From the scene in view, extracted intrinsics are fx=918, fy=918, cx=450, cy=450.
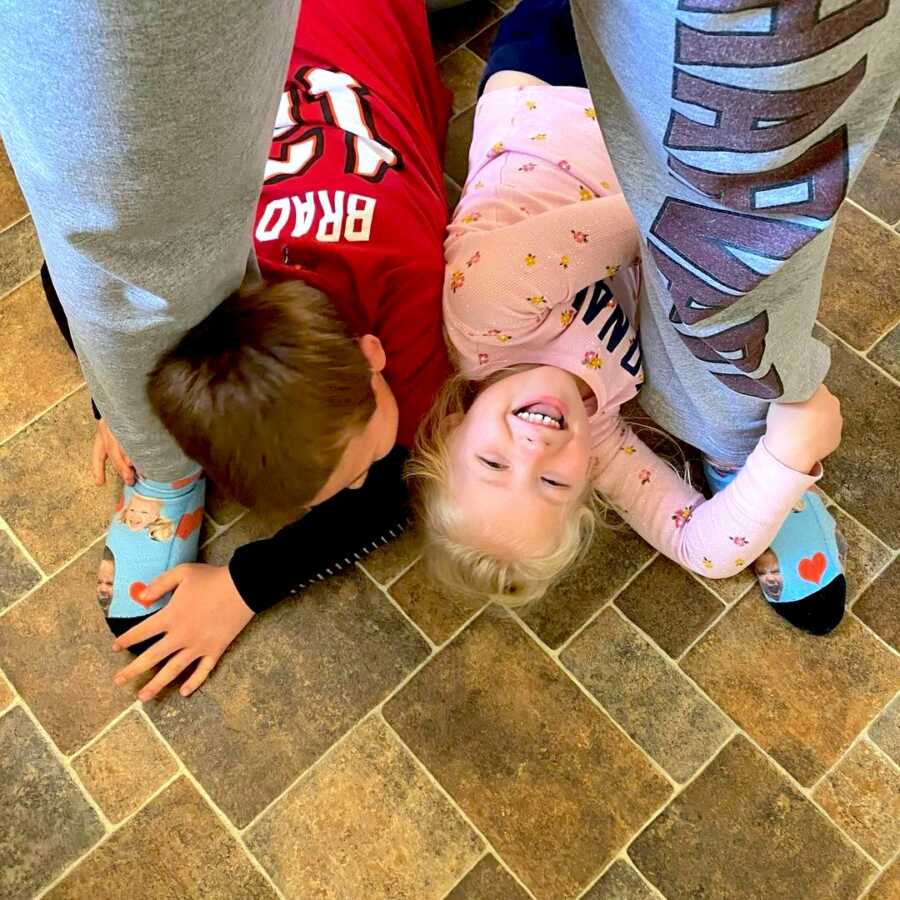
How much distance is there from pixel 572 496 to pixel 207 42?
65cm

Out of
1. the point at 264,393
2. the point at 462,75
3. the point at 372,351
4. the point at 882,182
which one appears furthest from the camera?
the point at 462,75

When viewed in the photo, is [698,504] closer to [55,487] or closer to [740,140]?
[740,140]

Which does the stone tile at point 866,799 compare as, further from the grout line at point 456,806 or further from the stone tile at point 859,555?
the grout line at point 456,806

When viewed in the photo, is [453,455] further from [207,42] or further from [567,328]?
[207,42]

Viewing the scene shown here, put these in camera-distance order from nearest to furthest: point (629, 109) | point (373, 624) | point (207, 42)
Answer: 1. point (207, 42)
2. point (629, 109)
3. point (373, 624)

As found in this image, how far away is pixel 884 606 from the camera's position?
107 centimetres

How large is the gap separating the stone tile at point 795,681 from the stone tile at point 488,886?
30 cm

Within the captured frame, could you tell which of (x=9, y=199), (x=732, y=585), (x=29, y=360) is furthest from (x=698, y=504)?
(x=9, y=199)

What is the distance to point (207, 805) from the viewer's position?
1008 millimetres

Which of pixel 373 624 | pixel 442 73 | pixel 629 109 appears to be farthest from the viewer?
pixel 442 73

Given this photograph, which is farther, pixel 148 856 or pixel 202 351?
pixel 148 856

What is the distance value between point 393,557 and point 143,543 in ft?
0.97

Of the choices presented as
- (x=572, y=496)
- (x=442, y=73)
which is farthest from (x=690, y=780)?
(x=442, y=73)

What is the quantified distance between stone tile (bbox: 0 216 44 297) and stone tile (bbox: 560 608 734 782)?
0.88 m
